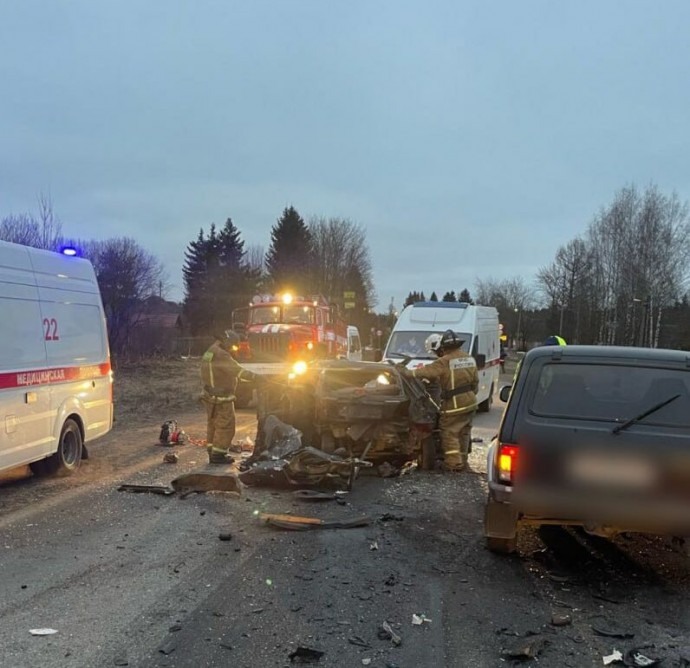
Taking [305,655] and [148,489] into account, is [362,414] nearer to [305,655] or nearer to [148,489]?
[148,489]

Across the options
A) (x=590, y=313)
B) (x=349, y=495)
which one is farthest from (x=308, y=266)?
(x=349, y=495)

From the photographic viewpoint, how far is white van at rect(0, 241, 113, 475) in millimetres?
6918

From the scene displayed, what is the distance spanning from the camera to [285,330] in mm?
17250

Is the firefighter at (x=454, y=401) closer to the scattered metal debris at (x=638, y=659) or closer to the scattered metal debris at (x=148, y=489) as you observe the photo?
the scattered metal debris at (x=148, y=489)

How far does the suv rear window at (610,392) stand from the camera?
15.2 ft

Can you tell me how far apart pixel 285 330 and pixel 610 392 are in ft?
42.3

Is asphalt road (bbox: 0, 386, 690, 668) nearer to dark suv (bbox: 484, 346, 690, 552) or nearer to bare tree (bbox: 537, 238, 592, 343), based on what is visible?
dark suv (bbox: 484, 346, 690, 552)

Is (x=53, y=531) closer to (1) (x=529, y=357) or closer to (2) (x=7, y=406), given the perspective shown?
(2) (x=7, y=406)

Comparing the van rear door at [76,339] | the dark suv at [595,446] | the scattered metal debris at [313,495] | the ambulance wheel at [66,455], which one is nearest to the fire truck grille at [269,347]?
the van rear door at [76,339]

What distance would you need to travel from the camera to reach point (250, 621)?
393cm

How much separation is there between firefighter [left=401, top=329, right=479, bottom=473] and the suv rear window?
3.59 meters

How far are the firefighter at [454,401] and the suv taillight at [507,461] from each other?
3.80 meters

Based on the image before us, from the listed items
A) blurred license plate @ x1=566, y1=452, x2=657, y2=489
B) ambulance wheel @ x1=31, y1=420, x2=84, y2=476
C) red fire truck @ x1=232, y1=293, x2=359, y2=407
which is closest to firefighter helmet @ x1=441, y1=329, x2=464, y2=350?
blurred license plate @ x1=566, y1=452, x2=657, y2=489

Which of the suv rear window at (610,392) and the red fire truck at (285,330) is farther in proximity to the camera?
the red fire truck at (285,330)
